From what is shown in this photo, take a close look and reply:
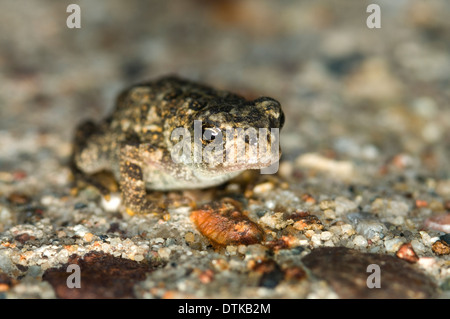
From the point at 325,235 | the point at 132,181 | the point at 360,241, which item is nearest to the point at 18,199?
the point at 132,181

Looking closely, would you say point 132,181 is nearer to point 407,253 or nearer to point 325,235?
point 325,235

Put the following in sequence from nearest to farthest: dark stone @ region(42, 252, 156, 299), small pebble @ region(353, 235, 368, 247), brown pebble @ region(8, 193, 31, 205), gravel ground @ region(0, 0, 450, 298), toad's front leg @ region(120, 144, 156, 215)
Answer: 1. dark stone @ region(42, 252, 156, 299)
2. gravel ground @ region(0, 0, 450, 298)
3. small pebble @ region(353, 235, 368, 247)
4. toad's front leg @ region(120, 144, 156, 215)
5. brown pebble @ region(8, 193, 31, 205)

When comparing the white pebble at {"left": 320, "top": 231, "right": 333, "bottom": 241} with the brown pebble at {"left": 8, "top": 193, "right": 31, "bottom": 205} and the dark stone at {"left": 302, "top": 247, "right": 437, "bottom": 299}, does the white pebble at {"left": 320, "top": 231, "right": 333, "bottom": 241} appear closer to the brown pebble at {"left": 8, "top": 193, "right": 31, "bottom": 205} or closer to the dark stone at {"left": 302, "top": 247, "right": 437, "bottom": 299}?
the dark stone at {"left": 302, "top": 247, "right": 437, "bottom": 299}

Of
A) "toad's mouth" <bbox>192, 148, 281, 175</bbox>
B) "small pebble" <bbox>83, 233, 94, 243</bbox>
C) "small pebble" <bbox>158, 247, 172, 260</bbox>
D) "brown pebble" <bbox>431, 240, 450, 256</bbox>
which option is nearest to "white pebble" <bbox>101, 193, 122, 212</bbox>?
"small pebble" <bbox>83, 233, 94, 243</bbox>

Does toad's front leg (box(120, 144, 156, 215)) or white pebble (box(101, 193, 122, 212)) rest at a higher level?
toad's front leg (box(120, 144, 156, 215))

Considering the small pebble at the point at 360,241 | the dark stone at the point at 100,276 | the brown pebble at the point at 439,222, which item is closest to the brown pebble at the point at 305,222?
the small pebble at the point at 360,241

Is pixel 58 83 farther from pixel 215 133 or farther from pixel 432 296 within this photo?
pixel 432 296

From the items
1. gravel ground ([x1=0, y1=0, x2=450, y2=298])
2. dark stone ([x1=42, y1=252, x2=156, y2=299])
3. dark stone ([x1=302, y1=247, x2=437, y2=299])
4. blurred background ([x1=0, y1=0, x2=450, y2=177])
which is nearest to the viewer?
dark stone ([x1=302, y1=247, x2=437, y2=299])
